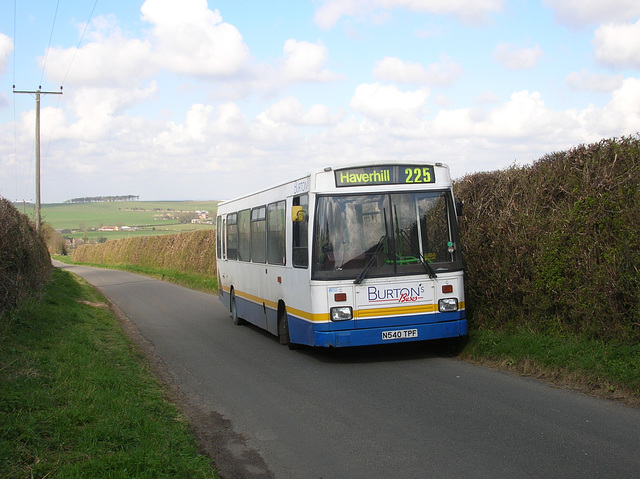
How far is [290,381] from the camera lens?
371 inches

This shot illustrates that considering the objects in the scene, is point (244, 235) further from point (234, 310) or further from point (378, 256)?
point (378, 256)

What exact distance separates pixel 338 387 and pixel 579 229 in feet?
12.4

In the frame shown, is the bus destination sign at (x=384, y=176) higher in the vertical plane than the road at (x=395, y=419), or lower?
higher

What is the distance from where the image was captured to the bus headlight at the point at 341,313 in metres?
10.0

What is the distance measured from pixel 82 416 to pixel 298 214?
5000mm

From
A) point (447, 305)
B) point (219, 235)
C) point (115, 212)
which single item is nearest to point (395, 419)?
point (447, 305)

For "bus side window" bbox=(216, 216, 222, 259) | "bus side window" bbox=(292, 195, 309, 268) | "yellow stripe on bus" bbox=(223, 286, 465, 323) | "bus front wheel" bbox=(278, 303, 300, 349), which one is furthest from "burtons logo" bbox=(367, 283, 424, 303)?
"bus side window" bbox=(216, 216, 222, 259)

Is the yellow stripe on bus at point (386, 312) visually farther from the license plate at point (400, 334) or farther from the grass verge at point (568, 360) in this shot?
the grass verge at point (568, 360)

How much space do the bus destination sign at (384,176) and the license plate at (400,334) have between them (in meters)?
2.29

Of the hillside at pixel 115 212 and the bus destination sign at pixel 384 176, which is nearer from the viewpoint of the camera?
the bus destination sign at pixel 384 176

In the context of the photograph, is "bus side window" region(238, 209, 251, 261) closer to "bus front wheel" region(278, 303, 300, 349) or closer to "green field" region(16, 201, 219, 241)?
"bus front wheel" region(278, 303, 300, 349)

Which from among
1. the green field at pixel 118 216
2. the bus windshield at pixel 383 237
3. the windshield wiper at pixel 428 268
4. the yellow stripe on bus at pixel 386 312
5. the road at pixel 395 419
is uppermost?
the green field at pixel 118 216

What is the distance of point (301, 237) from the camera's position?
35.3 ft

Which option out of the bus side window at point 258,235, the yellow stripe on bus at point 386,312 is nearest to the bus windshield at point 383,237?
the yellow stripe on bus at point 386,312
